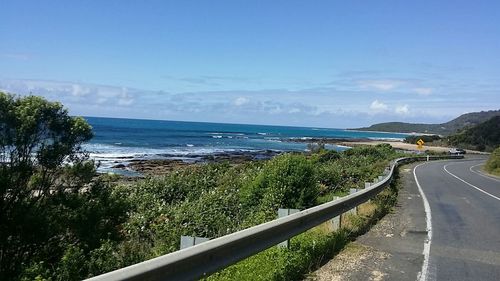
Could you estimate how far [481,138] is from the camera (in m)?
123

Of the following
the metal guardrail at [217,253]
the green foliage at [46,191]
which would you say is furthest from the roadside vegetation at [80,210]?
the metal guardrail at [217,253]

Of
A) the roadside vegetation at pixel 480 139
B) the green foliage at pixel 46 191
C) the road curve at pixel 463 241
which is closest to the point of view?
the road curve at pixel 463 241

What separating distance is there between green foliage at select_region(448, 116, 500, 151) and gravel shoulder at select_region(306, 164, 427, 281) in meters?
113

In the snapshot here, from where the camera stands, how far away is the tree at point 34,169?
1079 cm

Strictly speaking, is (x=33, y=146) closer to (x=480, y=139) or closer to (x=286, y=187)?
(x=286, y=187)

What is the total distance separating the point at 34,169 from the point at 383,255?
8.67 metres

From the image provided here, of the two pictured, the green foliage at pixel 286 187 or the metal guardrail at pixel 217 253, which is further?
the green foliage at pixel 286 187

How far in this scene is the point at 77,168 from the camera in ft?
42.5

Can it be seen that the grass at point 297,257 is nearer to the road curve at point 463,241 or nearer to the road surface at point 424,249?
the road surface at point 424,249

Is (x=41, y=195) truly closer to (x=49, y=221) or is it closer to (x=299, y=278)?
(x=49, y=221)

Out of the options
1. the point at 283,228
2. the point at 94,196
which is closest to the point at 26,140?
the point at 94,196

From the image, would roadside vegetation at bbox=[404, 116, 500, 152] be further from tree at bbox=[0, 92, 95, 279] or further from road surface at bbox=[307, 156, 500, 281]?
tree at bbox=[0, 92, 95, 279]

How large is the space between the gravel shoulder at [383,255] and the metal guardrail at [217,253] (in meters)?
0.71

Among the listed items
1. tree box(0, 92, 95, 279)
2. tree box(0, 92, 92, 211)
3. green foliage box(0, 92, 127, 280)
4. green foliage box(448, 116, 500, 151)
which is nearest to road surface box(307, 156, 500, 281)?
green foliage box(0, 92, 127, 280)
